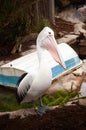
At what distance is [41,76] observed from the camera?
14.2 feet

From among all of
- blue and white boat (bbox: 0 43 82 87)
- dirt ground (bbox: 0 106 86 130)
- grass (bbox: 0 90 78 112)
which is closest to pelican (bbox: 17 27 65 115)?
dirt ground (bbox: 0 106 86 130)

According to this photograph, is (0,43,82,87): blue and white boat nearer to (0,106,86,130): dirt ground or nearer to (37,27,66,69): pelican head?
(37,27,66,69): pelican head

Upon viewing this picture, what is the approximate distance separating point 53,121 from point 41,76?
502 mm

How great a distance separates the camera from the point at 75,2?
14.7 m

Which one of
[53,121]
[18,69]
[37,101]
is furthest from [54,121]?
[18,69]

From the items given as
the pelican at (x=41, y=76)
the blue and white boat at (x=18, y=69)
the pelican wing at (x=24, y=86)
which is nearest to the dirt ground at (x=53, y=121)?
the pelican at (x=41, y=76)

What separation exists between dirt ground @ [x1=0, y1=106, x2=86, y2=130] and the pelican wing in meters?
0.29

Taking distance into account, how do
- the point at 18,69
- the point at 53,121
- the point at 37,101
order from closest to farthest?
the point at 53,121, the point at 37,101, the point at 18,69

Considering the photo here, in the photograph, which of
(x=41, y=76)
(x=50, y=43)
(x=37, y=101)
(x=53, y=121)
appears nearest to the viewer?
(x=53, y=121)

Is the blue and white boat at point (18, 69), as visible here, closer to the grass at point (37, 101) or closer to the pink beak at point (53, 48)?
the grass at point (37, 101)

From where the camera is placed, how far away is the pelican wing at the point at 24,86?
14.6 feet

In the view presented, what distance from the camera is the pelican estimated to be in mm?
4352

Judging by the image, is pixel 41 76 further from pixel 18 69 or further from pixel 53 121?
pixel 18 69

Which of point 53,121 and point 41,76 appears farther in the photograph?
point 41,76
